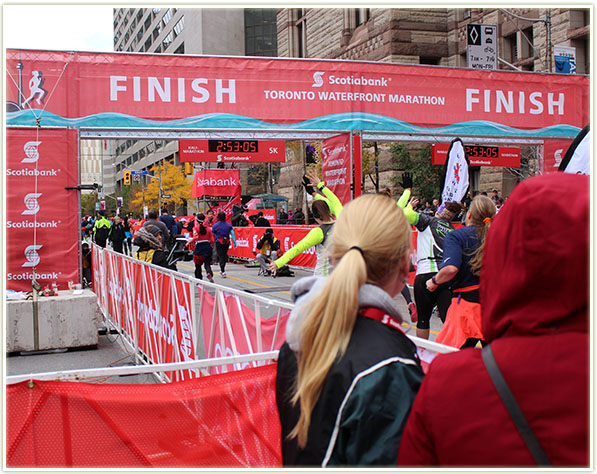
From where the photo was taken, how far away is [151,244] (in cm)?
1114

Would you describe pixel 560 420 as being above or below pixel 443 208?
below

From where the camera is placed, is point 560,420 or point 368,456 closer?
point 560,420

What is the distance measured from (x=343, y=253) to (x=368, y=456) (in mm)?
574

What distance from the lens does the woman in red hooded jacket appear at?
1.14 meters

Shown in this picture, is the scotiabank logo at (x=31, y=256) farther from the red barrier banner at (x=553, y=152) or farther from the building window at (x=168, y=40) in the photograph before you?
the building window at (x=168, y=40)

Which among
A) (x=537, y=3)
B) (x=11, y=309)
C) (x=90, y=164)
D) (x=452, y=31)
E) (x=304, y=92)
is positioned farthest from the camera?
(x=90, y=164)

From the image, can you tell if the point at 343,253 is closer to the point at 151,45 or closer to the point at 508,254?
the point at 508,254

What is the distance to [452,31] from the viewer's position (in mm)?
34531

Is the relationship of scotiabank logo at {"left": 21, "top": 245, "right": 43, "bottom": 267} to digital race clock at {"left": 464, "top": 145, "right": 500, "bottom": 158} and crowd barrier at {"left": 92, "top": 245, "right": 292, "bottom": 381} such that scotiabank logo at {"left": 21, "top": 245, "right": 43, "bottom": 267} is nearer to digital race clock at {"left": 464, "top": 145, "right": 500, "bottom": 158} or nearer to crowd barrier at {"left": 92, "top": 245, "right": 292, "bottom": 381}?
crowd barrier at {"left": 92, "top": 245, "right": 292, "bottom": 381}

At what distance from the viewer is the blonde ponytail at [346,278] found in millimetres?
1595

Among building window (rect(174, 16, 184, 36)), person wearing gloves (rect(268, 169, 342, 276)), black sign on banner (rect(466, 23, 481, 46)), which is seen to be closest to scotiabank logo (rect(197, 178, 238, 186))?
black sign on banner (rect(466, 23, 481, 46))

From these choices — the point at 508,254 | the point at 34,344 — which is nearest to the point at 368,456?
the point at 508,254

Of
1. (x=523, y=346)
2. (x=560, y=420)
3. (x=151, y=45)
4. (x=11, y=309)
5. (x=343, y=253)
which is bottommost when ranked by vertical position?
(x=11, y=309)

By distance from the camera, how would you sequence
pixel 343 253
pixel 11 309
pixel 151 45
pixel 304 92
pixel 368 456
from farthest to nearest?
1. pixel 151 45
2. pixel 304 92
3. pixel 11 309
4. pixel 343 253
5. pixel 368 456
